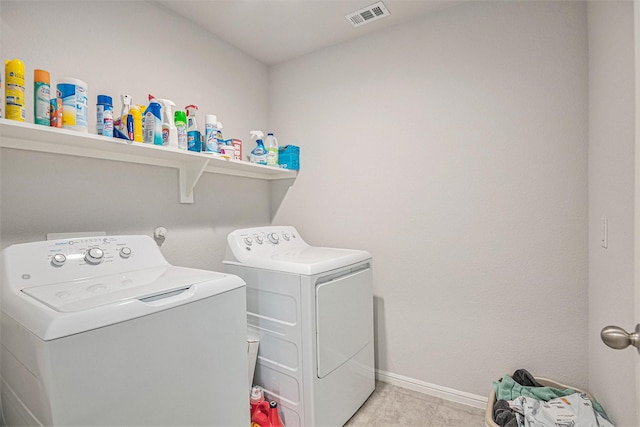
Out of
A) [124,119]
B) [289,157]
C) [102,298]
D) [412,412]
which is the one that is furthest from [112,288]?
[412,412]

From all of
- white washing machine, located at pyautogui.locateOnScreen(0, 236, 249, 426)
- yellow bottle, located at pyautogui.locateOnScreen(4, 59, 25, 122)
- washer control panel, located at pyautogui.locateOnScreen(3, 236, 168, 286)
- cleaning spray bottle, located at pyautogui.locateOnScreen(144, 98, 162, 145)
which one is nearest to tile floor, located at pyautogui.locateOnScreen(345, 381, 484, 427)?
white washing machine, located at pyautogui.locateOnScreen(0, 236, 249, 426)

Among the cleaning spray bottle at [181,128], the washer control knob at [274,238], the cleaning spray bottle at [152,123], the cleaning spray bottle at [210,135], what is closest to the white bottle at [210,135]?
the cleaning spray bottle at [210,135]

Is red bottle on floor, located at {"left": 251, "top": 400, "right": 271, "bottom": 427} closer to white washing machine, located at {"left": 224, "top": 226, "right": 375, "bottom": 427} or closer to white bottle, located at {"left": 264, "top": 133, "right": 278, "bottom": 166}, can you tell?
white washing machine, located at {"left": 224, "top": 226, "right": 375, "bottom": 427}

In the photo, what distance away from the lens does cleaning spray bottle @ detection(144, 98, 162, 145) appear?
152 centimetres

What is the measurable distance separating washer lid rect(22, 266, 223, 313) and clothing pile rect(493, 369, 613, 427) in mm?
1506

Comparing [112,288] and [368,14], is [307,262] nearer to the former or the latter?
[112,288]

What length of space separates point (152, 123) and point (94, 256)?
2.25 ft

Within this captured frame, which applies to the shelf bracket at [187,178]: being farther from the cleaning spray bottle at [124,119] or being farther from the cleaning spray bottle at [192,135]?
the cleaning spray bottle at [124,119]

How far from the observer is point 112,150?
5.11 ft

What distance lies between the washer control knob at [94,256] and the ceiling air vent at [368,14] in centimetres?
197

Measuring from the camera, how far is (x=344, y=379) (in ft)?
5.74

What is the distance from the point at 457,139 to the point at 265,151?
4.39 ft

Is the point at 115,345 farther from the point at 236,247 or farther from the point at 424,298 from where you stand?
the point at 424,298

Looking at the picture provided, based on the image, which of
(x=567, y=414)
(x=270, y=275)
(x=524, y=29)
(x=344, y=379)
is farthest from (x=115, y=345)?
(x=524, y=29)
